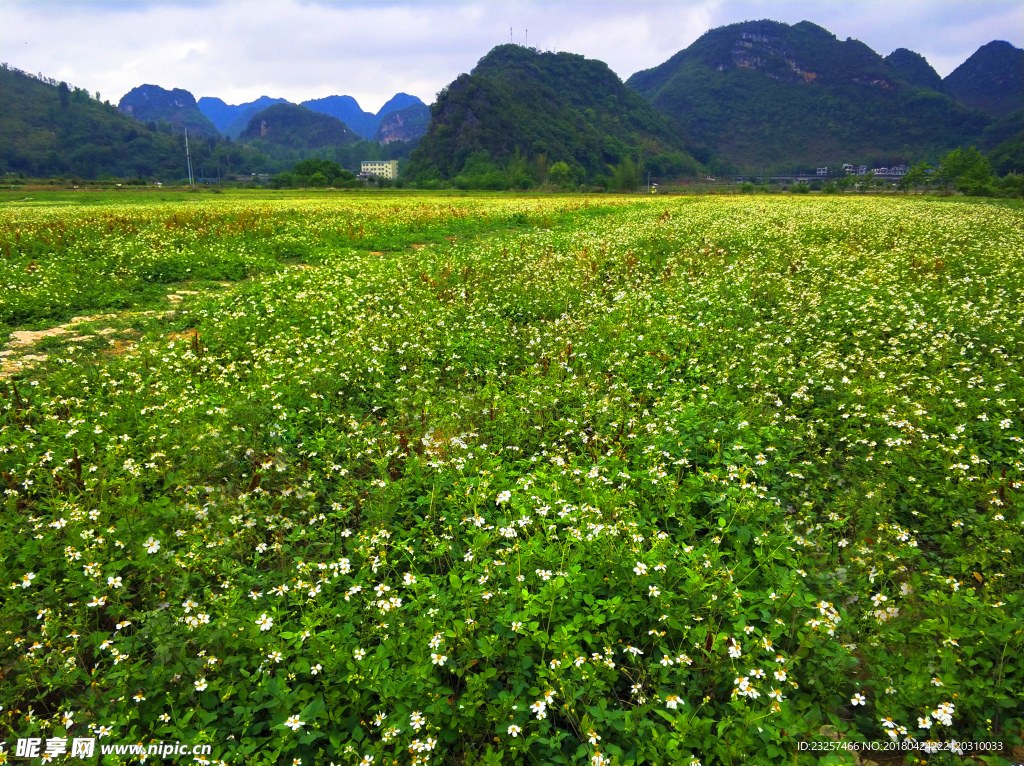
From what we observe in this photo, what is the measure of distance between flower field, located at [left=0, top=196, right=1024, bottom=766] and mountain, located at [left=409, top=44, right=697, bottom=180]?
123 meters

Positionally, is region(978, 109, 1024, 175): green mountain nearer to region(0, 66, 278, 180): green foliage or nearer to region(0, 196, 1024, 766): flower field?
region(0, 196, 1024, 766): flower field

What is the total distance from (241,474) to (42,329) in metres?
6.84

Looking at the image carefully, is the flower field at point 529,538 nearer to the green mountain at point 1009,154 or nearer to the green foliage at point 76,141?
the green mountain at point 1009,154

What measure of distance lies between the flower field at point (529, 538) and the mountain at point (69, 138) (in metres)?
146

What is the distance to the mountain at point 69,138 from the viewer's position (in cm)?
11081

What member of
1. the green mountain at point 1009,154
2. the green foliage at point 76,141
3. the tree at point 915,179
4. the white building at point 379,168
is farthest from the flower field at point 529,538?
the white building at point 379,168

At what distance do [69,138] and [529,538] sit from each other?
17395 cm

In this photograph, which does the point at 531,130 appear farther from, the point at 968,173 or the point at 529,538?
the point at 529,538

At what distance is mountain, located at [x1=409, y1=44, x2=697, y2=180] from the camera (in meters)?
131

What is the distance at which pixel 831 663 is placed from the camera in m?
2.85

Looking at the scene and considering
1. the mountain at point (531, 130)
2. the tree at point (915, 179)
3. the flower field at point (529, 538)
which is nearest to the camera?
the flower field at point (529, 538)

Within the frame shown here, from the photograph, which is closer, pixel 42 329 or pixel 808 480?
pixel 808 480

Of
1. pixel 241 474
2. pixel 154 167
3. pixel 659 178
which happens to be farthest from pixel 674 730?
pixel 154 167

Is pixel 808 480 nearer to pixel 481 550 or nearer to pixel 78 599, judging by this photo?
pixel 481 550
